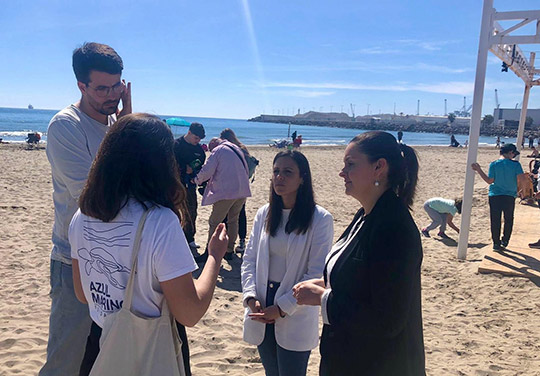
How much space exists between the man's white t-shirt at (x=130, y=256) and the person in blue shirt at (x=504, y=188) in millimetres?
6154

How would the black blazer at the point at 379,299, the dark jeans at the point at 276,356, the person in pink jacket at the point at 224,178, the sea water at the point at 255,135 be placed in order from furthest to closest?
1. the sea water at the point at 255,135
2. the person in pink jacket at the point at 224,178
3. the dark jeans at the point at 276,356
4. the black blazer at the point at 379,299

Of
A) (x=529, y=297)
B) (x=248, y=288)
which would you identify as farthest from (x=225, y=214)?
(x=529, y=297)

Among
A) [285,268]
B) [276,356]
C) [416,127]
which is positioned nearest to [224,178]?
[285,268]

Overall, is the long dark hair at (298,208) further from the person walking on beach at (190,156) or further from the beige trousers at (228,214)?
the person walking on beach at (190,156)

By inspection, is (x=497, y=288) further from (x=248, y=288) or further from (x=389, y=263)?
(x=389, y=263)

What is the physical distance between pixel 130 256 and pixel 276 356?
1.42 meters

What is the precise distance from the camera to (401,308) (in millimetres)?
1655

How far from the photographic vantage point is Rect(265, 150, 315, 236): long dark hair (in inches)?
104

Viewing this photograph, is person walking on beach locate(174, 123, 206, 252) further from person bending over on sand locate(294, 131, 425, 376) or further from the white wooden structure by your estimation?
person bending over on sand locate(294, 131, 425, 376)

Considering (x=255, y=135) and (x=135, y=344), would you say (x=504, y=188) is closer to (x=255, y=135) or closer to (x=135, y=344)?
(x=135, y=344)

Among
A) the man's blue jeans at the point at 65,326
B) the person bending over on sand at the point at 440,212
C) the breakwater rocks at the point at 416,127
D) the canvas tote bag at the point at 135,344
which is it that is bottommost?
the person bending over on sand at the point at 440,212

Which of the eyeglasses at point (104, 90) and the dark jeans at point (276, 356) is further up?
the eyeglasses at point (104, 90)

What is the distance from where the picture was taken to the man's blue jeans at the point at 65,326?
2115mm

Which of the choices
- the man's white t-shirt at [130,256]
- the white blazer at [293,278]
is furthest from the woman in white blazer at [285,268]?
the man's white t-shirt at [130,256]
